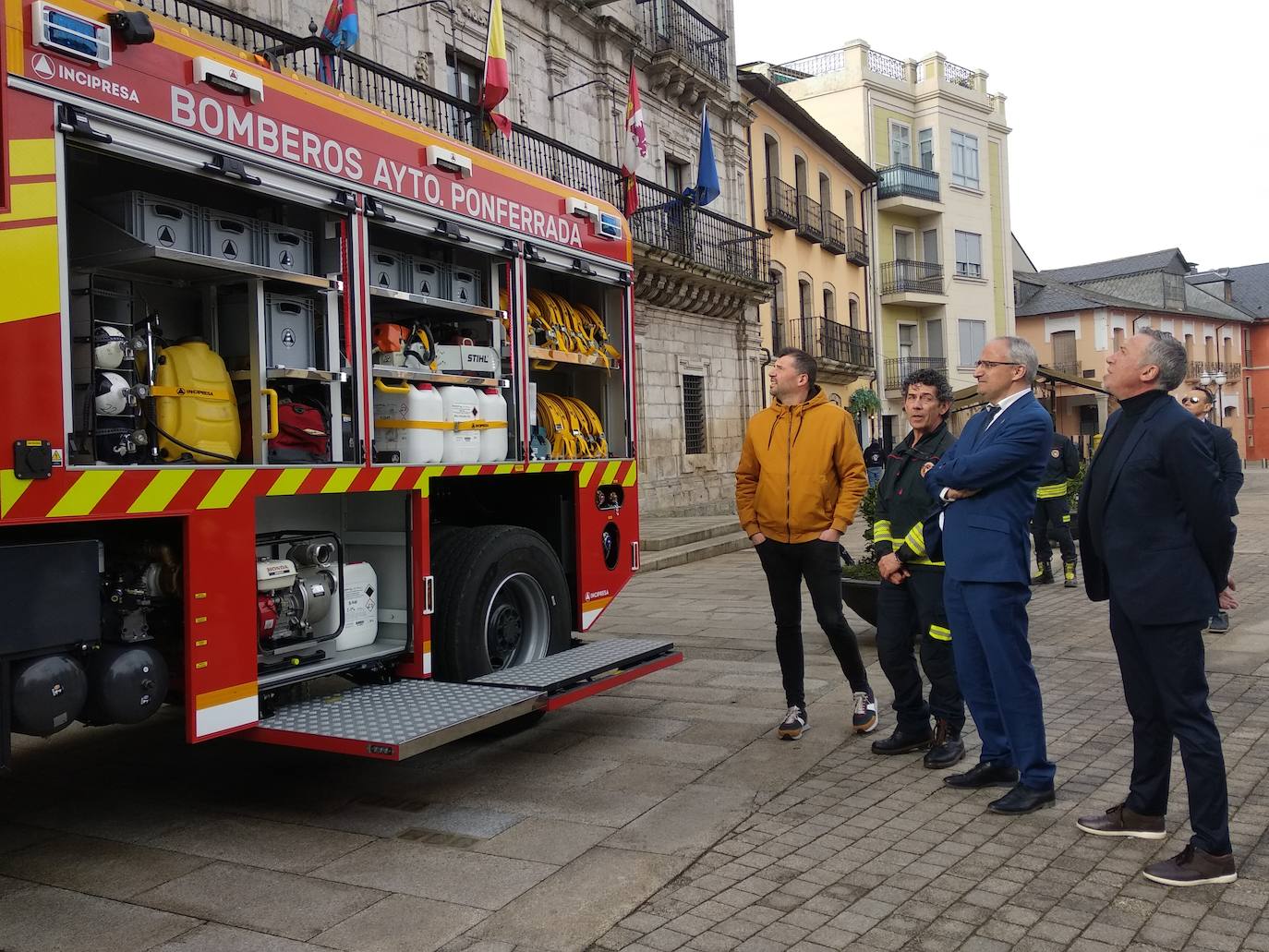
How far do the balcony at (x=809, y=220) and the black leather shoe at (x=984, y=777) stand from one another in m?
27.6

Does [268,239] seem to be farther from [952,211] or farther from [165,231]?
[952,211]

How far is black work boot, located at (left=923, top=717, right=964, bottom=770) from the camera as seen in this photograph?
Answer: 17.2 feet

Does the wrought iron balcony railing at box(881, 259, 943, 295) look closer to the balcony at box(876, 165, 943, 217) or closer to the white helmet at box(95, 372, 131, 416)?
the balcony at box(876, 165, 943, 217)

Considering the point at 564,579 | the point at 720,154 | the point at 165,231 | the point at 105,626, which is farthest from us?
the point at 720,154

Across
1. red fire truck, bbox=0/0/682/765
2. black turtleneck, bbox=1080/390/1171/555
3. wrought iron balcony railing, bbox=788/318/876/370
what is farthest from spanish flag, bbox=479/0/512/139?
wrought iron balcony railing, bbox=788/318/876/370

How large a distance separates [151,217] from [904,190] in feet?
125

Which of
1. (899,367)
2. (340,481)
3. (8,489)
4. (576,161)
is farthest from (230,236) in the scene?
(899,367)

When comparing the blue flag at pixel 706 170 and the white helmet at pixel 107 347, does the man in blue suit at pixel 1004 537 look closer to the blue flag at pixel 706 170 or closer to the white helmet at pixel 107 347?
the white helmet at pixel 107 347

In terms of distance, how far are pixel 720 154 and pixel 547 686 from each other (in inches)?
898

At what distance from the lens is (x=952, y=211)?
42.5 meters

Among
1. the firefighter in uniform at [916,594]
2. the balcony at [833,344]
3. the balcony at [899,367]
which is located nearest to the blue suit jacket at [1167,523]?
the firefighter in uniform at [916,594]

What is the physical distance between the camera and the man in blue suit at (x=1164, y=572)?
12.6ft

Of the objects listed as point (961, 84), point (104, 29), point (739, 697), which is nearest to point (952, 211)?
point (961, 84)

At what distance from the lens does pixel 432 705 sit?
16.2 feet
